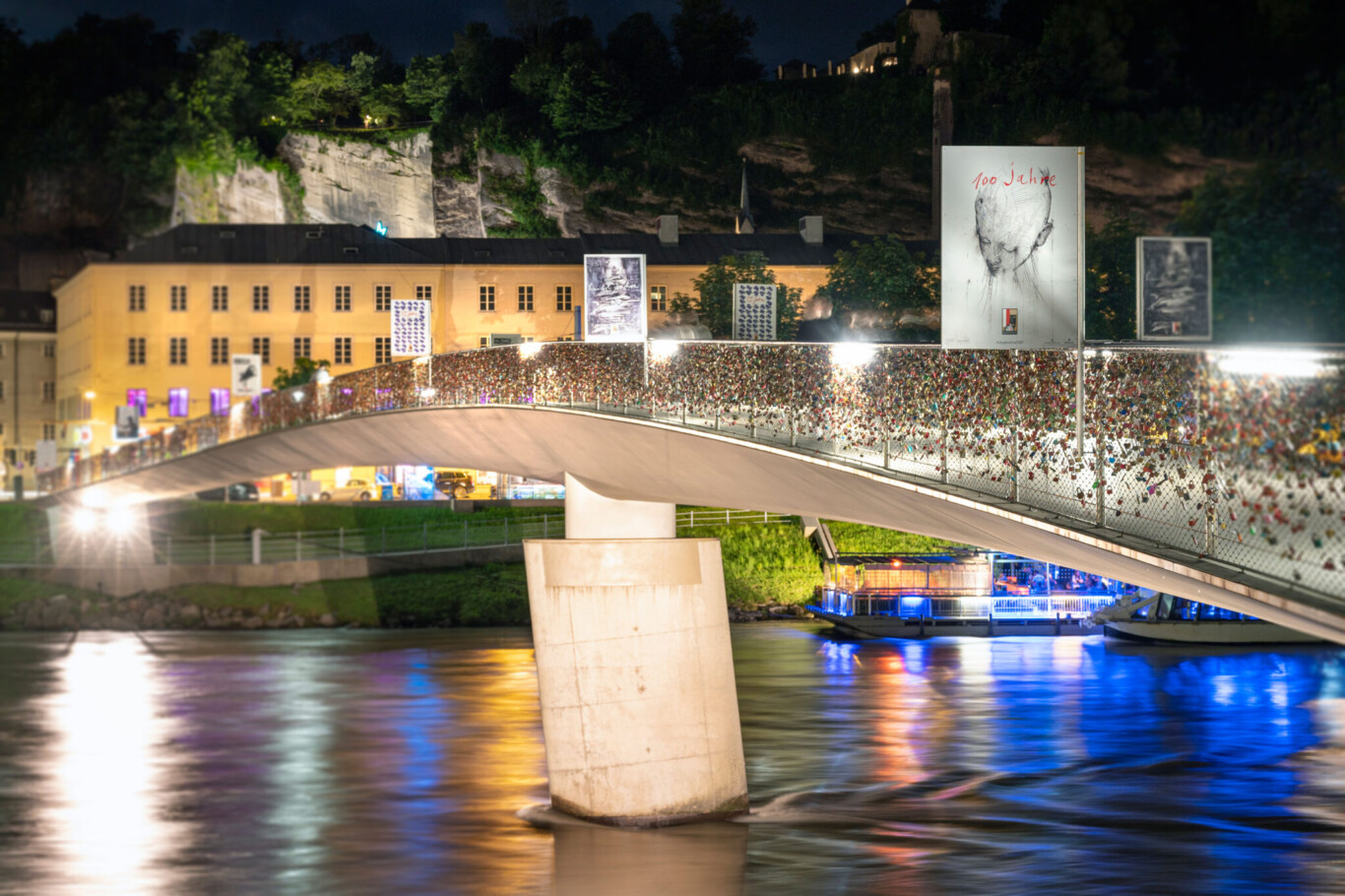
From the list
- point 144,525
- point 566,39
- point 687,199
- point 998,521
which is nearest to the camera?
point 998,521

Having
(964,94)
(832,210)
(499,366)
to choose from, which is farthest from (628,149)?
(499,366)

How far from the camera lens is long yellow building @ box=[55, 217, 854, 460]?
95.2 metres

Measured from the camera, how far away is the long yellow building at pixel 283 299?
95.2m

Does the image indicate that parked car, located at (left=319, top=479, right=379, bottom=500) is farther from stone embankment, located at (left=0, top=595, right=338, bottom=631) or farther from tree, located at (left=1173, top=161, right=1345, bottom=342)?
tree, located at (left=1173, top=161, right=1345, bottom=342)

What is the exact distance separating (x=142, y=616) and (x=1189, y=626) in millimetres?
32367

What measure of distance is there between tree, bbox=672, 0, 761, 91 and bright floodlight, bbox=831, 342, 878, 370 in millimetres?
129433

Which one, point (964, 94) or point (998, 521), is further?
point (964, 94)

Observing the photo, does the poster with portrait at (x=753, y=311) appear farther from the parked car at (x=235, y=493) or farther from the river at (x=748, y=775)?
the parked car at (x=235, y=493)

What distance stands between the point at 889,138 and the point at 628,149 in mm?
20151

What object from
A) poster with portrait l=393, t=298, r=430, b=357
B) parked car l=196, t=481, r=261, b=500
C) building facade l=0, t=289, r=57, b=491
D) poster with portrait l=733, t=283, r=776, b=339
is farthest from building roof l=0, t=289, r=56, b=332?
poster with portrait l=733, t=283, r=776, b=339

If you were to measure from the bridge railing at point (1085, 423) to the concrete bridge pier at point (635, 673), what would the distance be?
86.8 inches

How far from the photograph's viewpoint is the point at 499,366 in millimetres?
31609

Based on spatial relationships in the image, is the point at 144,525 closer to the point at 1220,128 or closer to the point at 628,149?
the point at 1220,128

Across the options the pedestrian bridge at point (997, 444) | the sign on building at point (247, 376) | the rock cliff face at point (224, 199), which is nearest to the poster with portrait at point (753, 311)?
the pedestrian bridge at point (997, 444)
